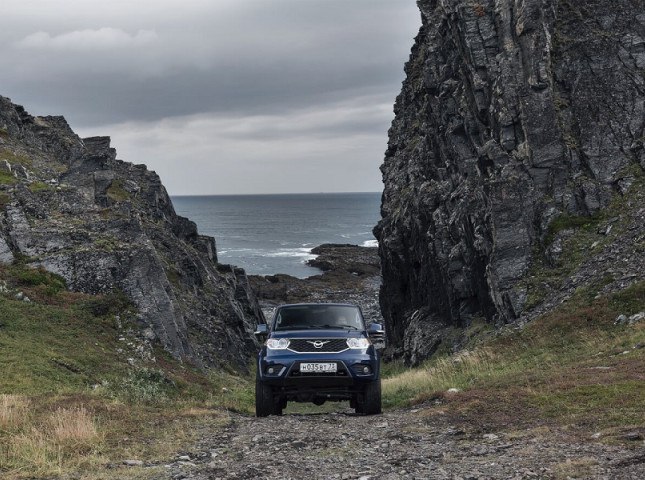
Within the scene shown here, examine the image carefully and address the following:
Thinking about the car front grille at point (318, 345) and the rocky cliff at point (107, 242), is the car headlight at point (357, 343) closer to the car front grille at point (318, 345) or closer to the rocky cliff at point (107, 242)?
the car front grille at point (318, 345)

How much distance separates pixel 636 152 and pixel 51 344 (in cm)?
3132

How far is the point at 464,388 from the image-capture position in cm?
1659

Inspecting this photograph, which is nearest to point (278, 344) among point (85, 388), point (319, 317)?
point (319, 317)

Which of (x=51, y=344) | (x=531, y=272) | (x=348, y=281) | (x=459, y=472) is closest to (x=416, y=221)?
(x=531, y=272)

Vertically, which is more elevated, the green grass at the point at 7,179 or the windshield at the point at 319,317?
the green grass at the point at 7,179

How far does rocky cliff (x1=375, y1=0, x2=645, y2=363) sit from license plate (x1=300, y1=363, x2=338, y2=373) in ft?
57.8

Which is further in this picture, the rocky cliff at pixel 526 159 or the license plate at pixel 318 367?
the rocky cliff at pixel 526 159

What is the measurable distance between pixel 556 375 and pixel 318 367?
590 centimetres

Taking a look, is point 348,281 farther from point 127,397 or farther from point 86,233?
point 127,397

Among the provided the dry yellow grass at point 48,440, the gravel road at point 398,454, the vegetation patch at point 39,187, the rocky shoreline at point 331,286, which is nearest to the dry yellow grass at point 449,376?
the gravel road at point 398,454

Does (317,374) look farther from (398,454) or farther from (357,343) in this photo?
(398,454)

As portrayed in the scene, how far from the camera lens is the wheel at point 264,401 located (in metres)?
14.1

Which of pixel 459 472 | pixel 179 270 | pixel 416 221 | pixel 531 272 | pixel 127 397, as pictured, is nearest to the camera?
pixel 459 472

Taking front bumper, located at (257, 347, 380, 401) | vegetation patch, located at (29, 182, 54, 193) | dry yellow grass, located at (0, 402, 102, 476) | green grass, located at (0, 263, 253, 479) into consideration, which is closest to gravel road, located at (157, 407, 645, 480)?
green grass, located at (0, 263, 253, 479)
